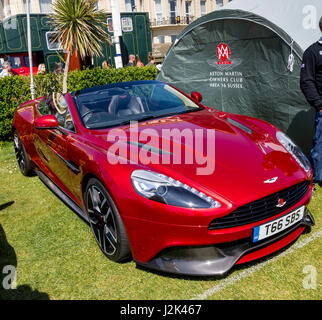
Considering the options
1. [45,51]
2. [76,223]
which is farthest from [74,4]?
[76,223]

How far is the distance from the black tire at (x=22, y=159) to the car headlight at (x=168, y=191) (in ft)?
10.3

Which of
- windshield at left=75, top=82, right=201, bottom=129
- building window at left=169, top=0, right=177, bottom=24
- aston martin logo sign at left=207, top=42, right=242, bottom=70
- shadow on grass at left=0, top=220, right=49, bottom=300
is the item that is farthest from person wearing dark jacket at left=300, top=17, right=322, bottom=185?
building window at left=169, top=0, right=177, bottom=24

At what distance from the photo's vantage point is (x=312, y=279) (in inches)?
105

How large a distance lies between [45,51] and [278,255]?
49.8ft

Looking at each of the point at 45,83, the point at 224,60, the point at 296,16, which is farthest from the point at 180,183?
the point at 45,83

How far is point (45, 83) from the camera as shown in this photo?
873cm

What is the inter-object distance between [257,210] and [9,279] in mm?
2058

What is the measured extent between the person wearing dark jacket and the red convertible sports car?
2.75 feet

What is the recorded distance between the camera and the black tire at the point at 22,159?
524 cm

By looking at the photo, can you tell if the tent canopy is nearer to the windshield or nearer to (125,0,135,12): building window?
the windshield

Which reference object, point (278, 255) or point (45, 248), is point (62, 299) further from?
point (278, 255)

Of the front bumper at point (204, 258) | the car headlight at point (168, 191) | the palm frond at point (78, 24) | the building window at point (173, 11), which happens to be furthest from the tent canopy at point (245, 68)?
the building window at point (173, 11)

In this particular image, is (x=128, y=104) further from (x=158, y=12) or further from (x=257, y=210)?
(x=158, y=12)
